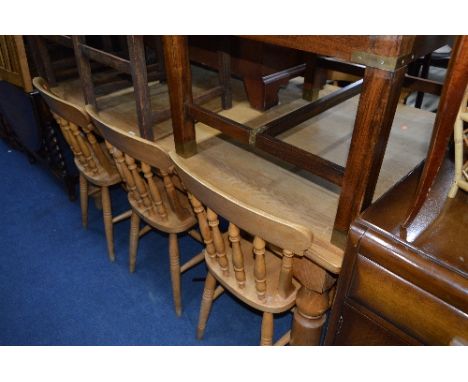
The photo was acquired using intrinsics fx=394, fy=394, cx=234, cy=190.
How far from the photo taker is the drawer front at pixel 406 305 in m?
0.74

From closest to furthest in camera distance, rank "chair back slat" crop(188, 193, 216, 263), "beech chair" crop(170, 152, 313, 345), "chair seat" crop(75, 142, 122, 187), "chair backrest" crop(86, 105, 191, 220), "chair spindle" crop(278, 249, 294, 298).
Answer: "beech chair" crop(170, 152, 313, 345)
"chair spindle" crop(278, 249, 294, 298)
"chair back slat" crop(188, 193, 216, 263)
"chair backrest" crop(86, 105, 191, 220)
"chair seat" crop(75, 142, 122, 187)

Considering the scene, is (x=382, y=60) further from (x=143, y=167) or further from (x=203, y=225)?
(x=143, y=167)

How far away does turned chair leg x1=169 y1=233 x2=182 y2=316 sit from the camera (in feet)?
5.18

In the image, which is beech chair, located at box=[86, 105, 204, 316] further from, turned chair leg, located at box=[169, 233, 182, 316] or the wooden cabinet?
the wooden cabinet

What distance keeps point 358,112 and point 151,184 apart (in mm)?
800

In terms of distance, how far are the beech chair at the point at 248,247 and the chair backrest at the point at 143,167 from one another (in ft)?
0.34

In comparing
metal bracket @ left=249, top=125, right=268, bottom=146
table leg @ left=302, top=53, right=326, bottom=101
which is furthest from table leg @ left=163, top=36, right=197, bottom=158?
table leg @ left=302, top=53, right=326, bottom=101

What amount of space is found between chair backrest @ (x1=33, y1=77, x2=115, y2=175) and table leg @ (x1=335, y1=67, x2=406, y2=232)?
1017mm

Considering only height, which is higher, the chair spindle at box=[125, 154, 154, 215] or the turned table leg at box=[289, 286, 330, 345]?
the chair spindle at box=[125, 154, 154, 215]

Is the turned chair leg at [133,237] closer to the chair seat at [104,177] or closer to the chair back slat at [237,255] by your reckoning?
the chair seat at [104,177]

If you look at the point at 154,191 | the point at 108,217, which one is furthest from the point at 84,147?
the point at 154,191

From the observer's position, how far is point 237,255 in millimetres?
1101

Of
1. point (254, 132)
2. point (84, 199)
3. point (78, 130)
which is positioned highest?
point (254, 132)
